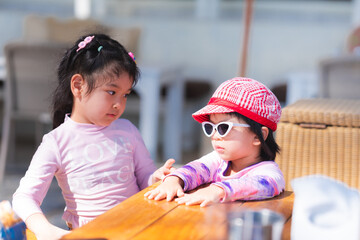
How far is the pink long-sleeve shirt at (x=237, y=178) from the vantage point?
1.35m

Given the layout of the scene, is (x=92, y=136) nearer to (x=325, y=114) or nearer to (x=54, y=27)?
(x=325, y=114)

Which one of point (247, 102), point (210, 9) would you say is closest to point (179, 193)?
point (247, 102)

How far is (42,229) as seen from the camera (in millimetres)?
1436

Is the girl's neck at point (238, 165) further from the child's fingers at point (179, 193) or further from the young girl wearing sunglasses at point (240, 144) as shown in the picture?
the child's fingers at point (179, 193)

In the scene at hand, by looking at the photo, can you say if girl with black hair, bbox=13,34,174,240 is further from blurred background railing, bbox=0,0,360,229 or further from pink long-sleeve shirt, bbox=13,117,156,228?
blurred background railing, bbox=0,0,360,229

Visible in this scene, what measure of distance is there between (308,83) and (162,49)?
196cm

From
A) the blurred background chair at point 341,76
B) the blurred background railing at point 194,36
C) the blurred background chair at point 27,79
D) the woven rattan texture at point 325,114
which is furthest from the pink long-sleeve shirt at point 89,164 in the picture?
the blurred background railing at point 194,36

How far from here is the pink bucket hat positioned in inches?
56.5

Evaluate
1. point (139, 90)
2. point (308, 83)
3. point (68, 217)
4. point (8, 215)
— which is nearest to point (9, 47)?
point (139, 90)

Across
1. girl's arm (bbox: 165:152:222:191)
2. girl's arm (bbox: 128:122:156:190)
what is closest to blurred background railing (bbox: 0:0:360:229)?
girl's arm (bbox: 128:122:156:190)

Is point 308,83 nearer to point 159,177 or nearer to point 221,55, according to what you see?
point 221,55

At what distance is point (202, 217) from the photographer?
1.22 meters

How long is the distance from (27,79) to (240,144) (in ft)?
8.57

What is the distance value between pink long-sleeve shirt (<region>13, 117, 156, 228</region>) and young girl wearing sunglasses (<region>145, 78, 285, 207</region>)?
0.99 ft
